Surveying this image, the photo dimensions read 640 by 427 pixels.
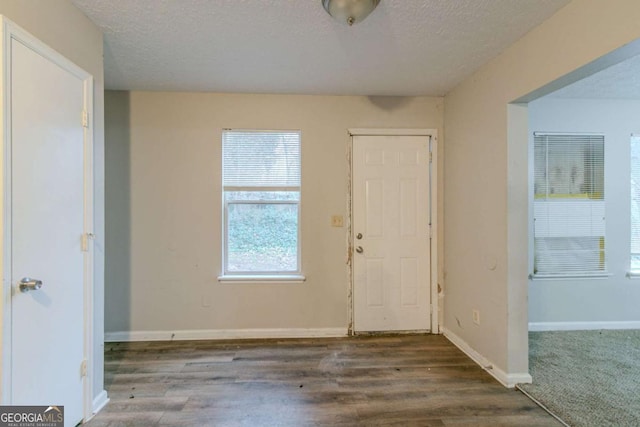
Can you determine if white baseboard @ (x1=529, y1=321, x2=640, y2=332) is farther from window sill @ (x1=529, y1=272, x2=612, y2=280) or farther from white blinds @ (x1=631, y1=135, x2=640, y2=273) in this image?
white blinds @ (x1=631, y1=135, x2=640, y2=273)

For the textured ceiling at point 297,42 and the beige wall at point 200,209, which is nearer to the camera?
the textured ceiling at point 297,42

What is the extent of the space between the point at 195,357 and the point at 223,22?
8.67ft

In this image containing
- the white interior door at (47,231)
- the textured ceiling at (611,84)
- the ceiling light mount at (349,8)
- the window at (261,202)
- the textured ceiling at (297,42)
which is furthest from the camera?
the window at (261,202)

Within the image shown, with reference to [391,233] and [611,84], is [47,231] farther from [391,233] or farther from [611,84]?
[611,84]

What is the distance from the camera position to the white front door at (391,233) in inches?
122

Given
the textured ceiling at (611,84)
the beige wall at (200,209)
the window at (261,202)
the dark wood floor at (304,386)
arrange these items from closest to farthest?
1. the dark wood floor at (304,386)
2. the textured ceiling at (611,84)
3. the beige wall at (200,209)
4. the window at (261,202)

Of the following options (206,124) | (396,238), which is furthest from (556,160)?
(206,124)

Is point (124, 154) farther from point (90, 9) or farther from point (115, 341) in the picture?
point (115, 341)

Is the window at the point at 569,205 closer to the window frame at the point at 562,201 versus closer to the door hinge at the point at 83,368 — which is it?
the window frame at the point at 562,201

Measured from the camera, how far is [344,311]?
10.2 feet

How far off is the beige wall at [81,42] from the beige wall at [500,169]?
284 centimetres

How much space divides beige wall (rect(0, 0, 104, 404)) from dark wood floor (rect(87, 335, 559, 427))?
45 cm

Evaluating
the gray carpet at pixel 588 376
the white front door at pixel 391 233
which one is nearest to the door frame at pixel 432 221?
the white front door at pixel 391 233

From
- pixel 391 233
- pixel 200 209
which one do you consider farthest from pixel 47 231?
pixel 391 233
